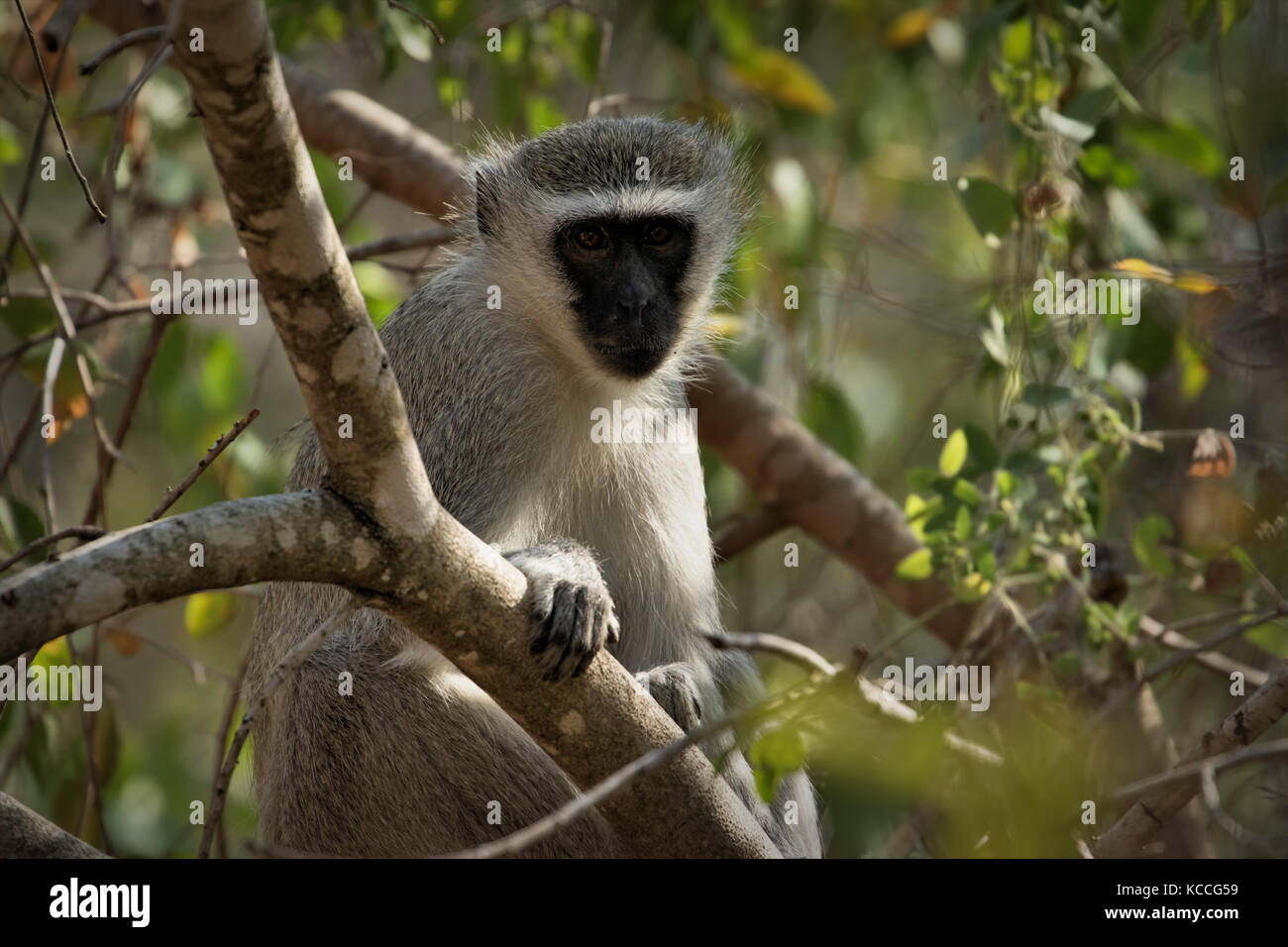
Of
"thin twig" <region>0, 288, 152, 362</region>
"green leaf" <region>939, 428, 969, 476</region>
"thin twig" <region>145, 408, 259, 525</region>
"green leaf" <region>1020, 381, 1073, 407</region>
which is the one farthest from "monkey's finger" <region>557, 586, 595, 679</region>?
"thin twig" <region>0, 288, 152, 362</region>

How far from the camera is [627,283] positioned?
4156 mm

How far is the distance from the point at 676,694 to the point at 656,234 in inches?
61.9

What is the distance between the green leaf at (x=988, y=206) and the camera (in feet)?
13.8

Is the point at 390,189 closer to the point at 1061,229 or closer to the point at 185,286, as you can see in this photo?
the point at 185,286

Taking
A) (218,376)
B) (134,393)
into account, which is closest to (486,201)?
(134,393)

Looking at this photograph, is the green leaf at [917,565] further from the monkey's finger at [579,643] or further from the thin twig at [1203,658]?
the monkey's finger at [579,643]

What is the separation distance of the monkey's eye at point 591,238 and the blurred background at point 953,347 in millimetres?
870

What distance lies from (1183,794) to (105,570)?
2654mm

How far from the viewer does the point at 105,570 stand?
2.33m

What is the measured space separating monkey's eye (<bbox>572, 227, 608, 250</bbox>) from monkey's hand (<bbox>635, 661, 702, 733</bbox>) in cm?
143

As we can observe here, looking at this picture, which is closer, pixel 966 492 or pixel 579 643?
pixel 579 643

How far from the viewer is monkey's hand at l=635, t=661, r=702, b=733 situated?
12.6 feet

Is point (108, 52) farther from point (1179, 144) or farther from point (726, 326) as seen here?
point (1179, 144)

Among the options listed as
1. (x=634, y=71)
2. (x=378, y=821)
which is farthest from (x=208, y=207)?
(x=378, y=821)
